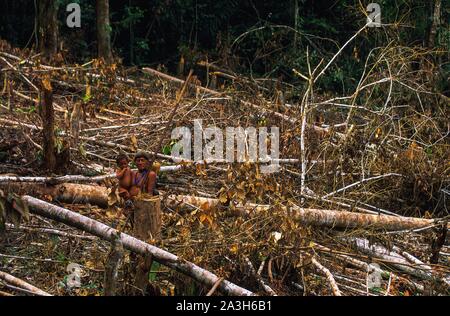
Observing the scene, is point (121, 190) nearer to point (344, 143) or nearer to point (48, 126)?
point (48, 126)

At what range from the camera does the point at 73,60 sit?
1588 cm

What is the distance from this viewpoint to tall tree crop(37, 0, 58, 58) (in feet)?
43.9

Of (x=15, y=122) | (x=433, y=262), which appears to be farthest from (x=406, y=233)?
(x=15, y=122)

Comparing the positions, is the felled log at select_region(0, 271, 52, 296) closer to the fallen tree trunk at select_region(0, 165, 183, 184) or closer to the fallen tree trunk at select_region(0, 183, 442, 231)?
the fallen tree trunk at select_region(0, 183, 442, 231)

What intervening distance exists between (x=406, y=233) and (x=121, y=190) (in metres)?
2.99

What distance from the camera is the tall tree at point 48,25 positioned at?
13391 millimetres

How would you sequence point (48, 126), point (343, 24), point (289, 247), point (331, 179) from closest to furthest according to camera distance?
point (289, 247) → point (48, 126) → point (331, 179) → point (343, 24)

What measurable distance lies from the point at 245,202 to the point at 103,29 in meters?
8.85

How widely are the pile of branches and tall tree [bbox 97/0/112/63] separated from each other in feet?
10.8

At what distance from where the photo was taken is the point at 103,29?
14.7 m

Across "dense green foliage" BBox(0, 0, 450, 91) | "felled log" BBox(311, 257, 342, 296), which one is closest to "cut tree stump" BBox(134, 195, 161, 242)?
"felled log" BBox(311, 257, 342, 296)

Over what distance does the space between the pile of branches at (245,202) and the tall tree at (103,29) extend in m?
3.29

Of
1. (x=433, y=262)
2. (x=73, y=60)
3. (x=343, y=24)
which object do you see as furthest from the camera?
(x=343, y=24)

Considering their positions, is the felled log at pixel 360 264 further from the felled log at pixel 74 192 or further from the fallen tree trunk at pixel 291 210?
the felled log at pixel 74 192
